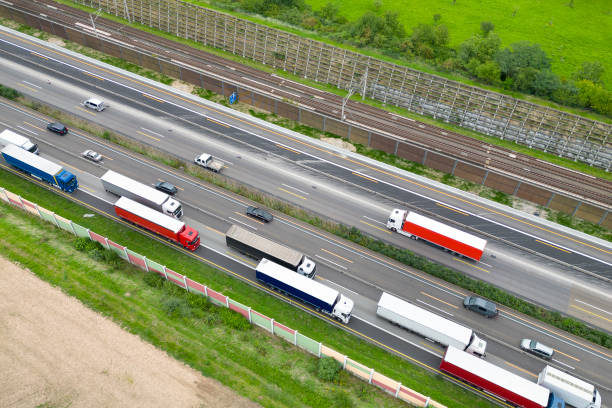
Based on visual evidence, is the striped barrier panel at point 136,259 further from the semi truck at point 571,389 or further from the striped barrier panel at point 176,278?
the semi truck at point 571,389

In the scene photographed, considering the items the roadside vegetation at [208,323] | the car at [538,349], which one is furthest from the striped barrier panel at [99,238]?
the car at [538,349]

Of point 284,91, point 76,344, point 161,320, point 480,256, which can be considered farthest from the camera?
point 284,91

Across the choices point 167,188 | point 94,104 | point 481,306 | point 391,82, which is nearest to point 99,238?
point 167,188

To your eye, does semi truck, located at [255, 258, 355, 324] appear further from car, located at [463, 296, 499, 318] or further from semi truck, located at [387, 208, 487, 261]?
semi truck, located at [387, 208, 487, 261]

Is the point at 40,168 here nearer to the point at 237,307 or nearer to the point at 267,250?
the point at 267,250

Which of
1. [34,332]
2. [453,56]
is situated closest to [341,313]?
[34,332]

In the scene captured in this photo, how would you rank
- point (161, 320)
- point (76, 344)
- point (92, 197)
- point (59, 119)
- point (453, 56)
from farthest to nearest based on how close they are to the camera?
1. point (453, 56)
2. point (59, 119)
3. point (92, 197)
4. point (161, 320)
5. point (76, 344)

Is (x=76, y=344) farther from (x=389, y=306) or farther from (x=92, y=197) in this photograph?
(x=389, y=306)

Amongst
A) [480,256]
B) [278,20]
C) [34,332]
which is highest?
[278,20]
